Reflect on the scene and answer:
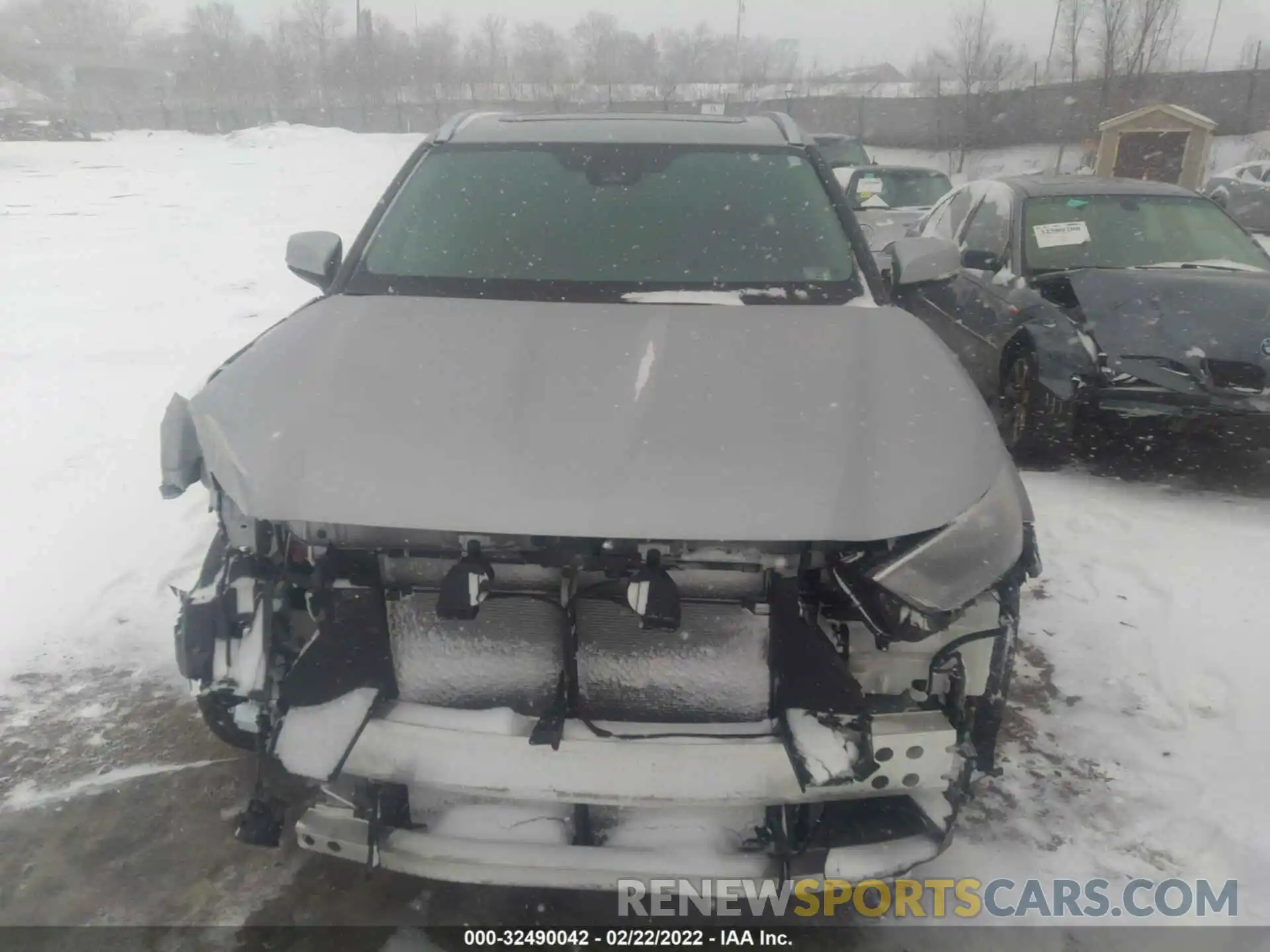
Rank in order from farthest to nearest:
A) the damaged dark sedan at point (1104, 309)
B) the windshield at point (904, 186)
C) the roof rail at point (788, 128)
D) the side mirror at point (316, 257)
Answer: the windshield at point (904, 186), the damaged dark sedan at point (1104, 309), the roof rail at point (788, 128), the side mirror at point (316, 257)

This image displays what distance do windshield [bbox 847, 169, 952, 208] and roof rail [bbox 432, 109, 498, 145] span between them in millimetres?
9912

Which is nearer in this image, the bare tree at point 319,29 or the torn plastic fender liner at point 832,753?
the torn plastic fender liner at point 832,753

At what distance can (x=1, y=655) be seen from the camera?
3.39m

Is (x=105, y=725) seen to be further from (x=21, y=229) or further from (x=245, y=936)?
(x=21, y=229)

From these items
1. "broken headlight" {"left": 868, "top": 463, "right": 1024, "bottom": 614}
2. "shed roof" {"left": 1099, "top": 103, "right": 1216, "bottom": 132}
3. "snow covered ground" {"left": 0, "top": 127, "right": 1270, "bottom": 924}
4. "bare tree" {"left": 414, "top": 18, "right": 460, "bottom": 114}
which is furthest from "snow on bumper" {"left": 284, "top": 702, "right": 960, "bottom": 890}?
"bare tree" {"left": 414, "top": 18, "right": 460, "bottom": 114}

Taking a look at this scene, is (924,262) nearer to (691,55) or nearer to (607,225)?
(607,225)

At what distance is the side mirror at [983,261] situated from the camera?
224 inches

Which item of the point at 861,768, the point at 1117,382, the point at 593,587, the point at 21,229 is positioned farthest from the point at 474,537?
the point at 21,229

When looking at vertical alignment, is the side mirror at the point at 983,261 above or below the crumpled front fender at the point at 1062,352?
above

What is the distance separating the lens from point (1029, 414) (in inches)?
204

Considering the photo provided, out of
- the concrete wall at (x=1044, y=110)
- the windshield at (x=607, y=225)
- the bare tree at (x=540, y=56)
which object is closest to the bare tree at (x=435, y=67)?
the bare tree at (x=540, y=56)

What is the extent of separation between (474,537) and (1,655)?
8.25 ft

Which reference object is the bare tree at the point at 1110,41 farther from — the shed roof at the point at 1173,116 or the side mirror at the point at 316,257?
the side mirror at the point at 316,257

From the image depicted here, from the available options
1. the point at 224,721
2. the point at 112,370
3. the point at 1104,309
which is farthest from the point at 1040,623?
the point at 112,370
